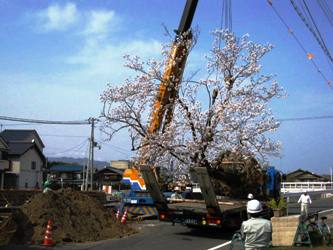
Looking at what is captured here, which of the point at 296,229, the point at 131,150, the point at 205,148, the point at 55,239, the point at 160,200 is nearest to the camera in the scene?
the point at 296,229

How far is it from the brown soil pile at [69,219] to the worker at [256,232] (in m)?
9.86

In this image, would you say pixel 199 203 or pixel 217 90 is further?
pixel 217 90

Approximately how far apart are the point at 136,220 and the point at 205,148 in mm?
5008

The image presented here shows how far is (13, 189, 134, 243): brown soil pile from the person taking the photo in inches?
610

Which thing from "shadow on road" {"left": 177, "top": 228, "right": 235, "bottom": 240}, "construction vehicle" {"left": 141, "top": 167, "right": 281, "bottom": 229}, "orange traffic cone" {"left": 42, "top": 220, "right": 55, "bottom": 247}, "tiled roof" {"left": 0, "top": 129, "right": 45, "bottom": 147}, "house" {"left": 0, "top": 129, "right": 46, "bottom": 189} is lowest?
"shadow on road" {"left": 177, "top": 228, "right": 235, "bottom": 240}

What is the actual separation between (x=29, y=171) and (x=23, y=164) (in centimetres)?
169

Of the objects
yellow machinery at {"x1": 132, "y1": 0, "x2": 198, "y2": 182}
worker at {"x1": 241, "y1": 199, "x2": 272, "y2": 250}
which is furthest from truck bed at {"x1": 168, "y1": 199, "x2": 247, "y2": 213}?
worker at {"x1": 241, "y1": 199, "x2": 272, "y2": 250}

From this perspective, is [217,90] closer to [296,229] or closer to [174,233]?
[174,233]

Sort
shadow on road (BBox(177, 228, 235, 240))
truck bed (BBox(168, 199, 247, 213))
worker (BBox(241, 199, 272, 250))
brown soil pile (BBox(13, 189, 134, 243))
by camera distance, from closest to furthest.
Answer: worker (BBox(241, 199, 272, 250)), brown soil pile (BBox(13, 189, 134, 243)), truck bed (BBox(168, 199, 247, 213)), shadow on road (BBox(177, 228, 235, 240))

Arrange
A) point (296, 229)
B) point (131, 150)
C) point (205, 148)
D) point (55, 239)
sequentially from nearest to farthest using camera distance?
point (296, 229)
point (55, 239)
point (205, 148)
point (131, 150)

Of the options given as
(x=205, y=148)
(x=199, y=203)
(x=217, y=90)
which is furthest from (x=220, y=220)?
(x=217, y=90)

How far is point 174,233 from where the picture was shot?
17.7 meters

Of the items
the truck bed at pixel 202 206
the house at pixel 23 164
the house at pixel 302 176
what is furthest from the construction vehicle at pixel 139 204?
the house at pixel 302 176

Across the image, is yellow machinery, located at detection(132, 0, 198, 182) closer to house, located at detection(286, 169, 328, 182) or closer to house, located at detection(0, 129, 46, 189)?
house, located at detection(0, 129, 46, 189)
